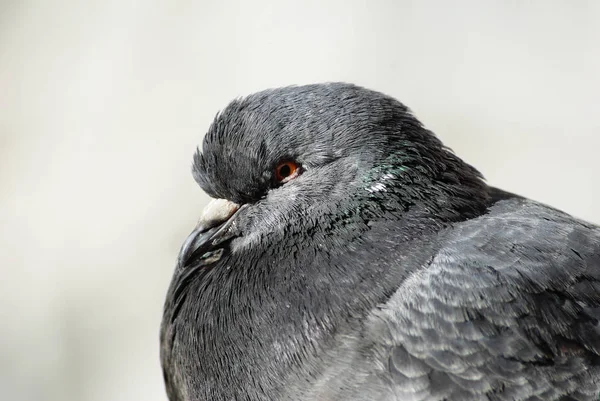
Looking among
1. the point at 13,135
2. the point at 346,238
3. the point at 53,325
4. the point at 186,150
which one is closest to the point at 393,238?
the point at 346,238

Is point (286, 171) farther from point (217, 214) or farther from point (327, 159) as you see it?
point (217, 214)

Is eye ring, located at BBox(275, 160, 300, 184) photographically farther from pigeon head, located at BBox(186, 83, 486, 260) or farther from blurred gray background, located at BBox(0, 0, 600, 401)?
blurred gray background, located at BBox(0, 0, 600, 401)

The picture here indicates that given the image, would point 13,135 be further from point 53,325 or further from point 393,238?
point 393,238

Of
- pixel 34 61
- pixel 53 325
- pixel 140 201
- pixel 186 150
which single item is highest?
pixel 34 61

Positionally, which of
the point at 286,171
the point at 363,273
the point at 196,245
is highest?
the point at 286,171

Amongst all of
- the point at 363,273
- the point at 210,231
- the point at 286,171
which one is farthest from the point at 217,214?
the point at 363,273

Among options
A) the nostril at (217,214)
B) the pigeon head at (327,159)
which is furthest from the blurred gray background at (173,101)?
the pigeon head at (327,159)

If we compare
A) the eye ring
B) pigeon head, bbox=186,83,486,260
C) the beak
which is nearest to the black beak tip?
the beak
